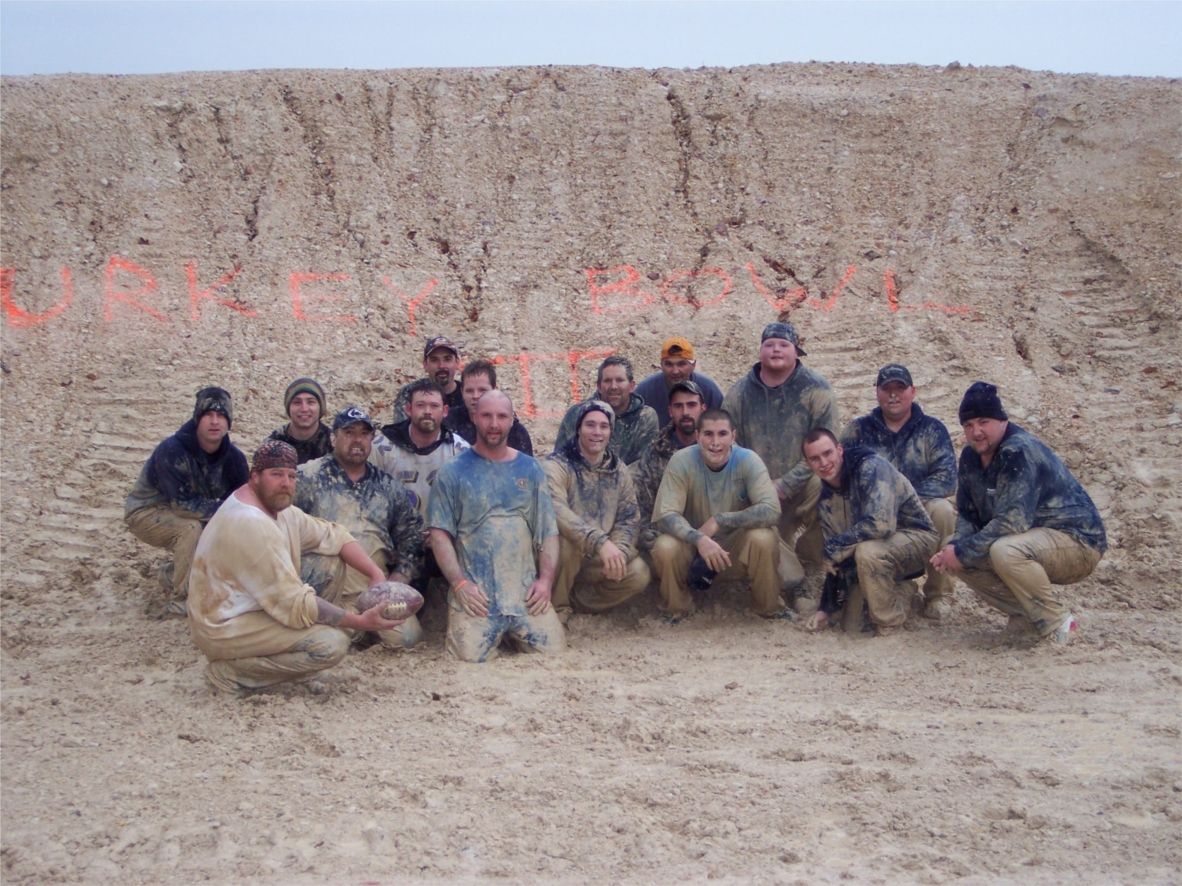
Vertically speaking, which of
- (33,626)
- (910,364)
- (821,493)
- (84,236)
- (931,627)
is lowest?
(33,626)

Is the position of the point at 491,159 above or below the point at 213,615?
above

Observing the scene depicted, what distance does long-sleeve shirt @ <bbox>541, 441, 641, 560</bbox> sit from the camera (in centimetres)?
737

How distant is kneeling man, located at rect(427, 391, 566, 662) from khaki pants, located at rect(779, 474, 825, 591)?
5.60 feet

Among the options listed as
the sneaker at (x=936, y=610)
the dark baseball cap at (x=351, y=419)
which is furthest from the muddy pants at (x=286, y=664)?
the sneaker at (x=936, y=610)

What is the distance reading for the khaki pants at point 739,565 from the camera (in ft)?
23.8

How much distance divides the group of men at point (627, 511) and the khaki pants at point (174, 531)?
15 mm

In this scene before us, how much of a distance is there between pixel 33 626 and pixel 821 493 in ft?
17.9

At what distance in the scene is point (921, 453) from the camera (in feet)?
25.2

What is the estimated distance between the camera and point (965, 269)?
1177 centimetres

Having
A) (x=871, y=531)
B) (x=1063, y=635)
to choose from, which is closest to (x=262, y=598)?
(x=871, y=531)

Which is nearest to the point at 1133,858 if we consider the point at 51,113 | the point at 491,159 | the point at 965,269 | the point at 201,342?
the point at 965,269

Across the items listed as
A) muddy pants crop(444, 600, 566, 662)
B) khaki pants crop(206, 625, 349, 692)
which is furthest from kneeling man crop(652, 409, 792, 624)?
khaki pants crop(206, 625, 349, 692)

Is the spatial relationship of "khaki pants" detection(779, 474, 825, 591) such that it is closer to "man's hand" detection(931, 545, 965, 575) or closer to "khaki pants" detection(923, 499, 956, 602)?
"khaki pants" detection(923, 499, 956, 602)

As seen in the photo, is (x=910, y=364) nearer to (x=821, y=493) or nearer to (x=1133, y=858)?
(x=821, y=493)
